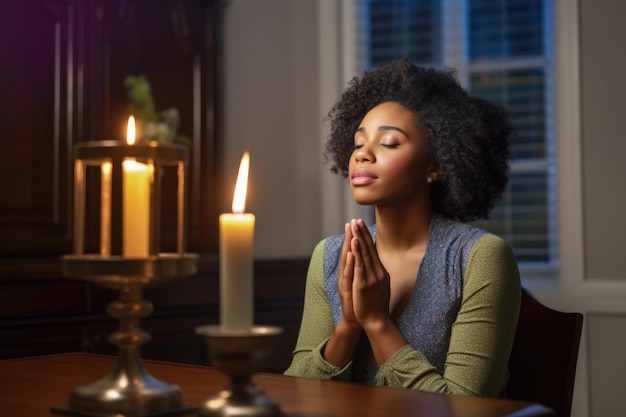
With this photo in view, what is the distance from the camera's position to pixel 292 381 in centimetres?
134

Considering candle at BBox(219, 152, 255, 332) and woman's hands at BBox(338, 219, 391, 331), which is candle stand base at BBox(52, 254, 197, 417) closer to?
candle at BBox(219, 152, 255, 332)

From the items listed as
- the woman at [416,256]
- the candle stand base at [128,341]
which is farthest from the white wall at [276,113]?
the candle stand base at [128,341]

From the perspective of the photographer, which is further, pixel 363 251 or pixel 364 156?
pixel 364 156

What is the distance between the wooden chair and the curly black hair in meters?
0.28

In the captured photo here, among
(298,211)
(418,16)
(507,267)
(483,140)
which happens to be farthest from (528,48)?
(507,267)

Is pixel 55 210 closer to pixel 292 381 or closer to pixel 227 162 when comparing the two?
pixel 227 162

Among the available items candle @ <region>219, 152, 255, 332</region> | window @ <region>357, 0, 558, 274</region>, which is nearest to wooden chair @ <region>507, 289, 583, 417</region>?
candle @ <region>219, 152, 255, 332</region>

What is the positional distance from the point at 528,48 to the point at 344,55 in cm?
78

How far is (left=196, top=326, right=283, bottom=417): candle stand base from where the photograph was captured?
2.79ft

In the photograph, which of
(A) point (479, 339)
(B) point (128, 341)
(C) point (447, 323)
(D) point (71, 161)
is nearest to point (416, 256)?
(C) point (447, 323)

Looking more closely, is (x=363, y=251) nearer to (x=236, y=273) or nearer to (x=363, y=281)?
(x=363, y=281)

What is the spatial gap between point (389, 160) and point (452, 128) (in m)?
0.19

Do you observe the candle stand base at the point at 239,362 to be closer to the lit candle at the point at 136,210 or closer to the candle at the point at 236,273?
the candle at the point at 236,273

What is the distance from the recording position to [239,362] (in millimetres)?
856
